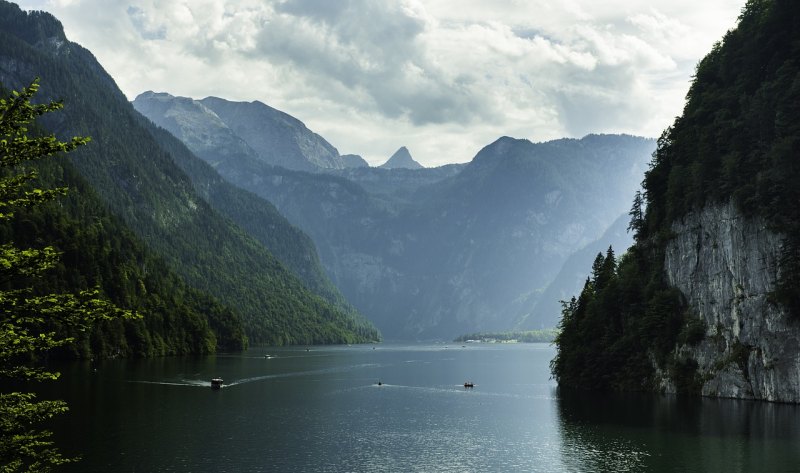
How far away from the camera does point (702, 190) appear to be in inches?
5054

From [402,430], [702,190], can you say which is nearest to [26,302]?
[402,430]

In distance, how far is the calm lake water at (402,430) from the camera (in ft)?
237

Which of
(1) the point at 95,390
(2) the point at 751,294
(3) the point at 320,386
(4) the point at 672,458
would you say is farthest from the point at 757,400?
(1) the point at 95,390

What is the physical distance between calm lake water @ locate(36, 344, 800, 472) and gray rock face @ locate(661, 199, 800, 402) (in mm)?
5165

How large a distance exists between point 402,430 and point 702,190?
72196 mm

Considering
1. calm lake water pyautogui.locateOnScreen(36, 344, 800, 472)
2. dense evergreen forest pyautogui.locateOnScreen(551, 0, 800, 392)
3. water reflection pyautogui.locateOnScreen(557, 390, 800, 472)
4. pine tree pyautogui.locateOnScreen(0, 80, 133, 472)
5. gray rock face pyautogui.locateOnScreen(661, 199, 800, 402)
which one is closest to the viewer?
pine tree pyautogui.locateOnScreen(0, 80, 133, 472)

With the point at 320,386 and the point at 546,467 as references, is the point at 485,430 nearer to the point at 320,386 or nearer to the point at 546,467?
the point at 546,467

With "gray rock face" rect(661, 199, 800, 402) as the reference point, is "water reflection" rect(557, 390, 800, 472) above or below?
below

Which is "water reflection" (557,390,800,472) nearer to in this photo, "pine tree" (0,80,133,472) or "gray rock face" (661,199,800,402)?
"gray rock face" (661,199,800,402)

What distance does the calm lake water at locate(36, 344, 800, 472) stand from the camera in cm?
7225

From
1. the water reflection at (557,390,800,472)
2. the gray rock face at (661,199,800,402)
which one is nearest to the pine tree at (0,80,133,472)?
the water reflection at (557,390,800,472)

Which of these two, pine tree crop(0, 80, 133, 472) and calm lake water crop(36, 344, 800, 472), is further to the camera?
calm lake water crop(36, 344, 800, 472)

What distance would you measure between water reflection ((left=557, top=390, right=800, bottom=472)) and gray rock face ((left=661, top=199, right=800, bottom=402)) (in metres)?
4.19

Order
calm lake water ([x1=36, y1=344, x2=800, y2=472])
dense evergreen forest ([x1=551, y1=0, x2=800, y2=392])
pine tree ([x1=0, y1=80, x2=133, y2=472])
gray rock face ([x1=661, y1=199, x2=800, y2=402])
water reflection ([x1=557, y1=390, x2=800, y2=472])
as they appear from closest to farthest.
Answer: pine tree ([x1=0, y1=80, x2=133, y2=472]) < water reflection ([x1=557, y1=390, x2=800, y2=472]) < calm lake water ([x1=36, y1=344, x2=800, y2=472]) < gray rock face ([x1=661, y1=199, x2=800, y2=402]) < dense evergreen forest ([x1=551, y1=0, x2=800, y2=392])
